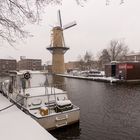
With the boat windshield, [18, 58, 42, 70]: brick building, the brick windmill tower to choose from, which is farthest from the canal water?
[18, 58, 42, 70]: brick building

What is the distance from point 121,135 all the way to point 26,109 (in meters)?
5.73

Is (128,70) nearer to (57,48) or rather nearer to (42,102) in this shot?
(57,48)

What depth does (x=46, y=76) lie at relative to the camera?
1533cm

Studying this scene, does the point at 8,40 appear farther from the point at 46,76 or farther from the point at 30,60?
the point at 30,60

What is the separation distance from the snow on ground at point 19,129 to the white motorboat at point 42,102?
189 centimetres

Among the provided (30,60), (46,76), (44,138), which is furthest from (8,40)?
(30,60)

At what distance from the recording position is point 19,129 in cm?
720

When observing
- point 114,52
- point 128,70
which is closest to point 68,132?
point 128,70

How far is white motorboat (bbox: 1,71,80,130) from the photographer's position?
1102 cm

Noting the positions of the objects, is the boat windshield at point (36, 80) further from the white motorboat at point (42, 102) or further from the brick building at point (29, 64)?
the brick building at point (29, 64)

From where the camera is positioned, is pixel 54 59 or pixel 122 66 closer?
pixel 122 66

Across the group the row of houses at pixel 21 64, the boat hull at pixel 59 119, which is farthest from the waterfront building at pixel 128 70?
the row of houses at pixel 21 64

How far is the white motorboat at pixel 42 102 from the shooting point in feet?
36.1

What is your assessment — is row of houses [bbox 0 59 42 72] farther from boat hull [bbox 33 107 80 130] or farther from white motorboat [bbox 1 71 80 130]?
boat hull [bbox 33 107 80 130]
